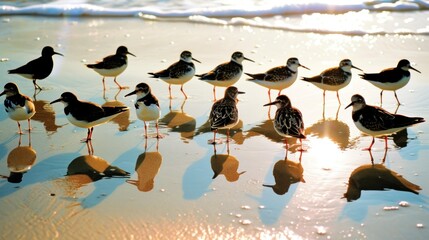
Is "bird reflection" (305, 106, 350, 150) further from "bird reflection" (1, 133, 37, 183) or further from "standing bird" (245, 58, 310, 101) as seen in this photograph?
"bird reflection" (1, 133, 37, 183)

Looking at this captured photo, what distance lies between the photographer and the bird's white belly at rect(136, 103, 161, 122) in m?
9.44

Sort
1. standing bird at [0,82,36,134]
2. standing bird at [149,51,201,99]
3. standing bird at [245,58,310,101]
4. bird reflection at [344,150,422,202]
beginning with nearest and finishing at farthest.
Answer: bird reflection at [344,150,422,202], standing bird at [0,82,36,134], standing bird at [245,58,310,101], standing bird at [149,51,201,99]

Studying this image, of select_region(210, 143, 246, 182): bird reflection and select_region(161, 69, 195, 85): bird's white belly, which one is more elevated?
select_region(161, 69, 195, 85): bird's white belly

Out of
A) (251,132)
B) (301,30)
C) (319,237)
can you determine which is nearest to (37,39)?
(301,30)

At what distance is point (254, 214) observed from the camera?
22.9 feet

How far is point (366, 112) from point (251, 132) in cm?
180

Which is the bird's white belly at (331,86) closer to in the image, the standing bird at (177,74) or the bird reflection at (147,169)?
the standing bird at (177,74)

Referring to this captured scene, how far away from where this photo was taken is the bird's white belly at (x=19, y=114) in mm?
9398

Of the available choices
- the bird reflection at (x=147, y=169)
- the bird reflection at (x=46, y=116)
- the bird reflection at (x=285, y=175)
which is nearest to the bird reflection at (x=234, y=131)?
the bird reflection at (x=285, y=175)

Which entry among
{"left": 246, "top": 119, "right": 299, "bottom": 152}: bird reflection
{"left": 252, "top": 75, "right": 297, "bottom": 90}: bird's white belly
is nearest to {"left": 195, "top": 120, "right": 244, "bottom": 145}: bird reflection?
{"left": 246, "top": 119, "right": 299, "bottom": 152}: bird reflection

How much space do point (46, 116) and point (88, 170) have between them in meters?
2.57

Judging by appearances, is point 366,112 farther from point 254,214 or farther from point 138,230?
point 138,230

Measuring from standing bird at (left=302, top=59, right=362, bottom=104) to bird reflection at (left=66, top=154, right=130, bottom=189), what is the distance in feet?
14.4

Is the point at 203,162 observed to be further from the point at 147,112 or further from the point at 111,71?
the point at 111,71
